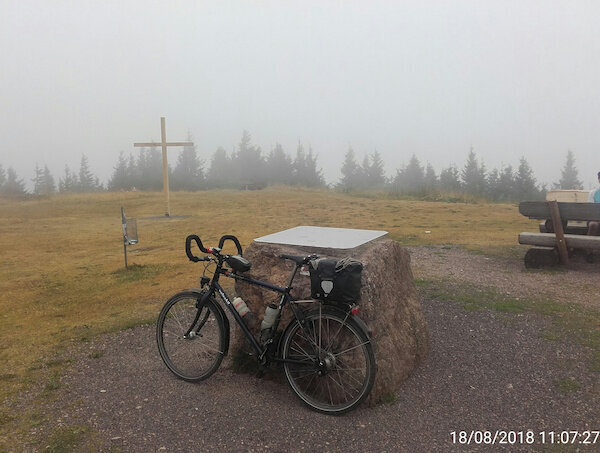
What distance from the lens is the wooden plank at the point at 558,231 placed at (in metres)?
7.76

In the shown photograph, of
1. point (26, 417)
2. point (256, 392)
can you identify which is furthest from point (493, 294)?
point (26, 417)

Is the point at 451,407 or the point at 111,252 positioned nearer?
the point at 451,407

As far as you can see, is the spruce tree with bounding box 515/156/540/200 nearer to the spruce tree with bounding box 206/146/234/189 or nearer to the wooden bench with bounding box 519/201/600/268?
the spruce tree with bounding box 206/146/234/189

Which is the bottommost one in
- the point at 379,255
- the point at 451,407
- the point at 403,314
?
the point at 451,407

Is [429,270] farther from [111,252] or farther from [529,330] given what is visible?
[111,252]

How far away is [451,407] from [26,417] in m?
3.17

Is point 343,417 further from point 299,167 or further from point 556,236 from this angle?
point 299,167

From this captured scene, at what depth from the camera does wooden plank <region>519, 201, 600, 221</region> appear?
24.8 feet

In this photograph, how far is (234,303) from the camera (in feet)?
12.3

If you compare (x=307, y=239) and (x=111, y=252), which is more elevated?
(x=307, y=239)

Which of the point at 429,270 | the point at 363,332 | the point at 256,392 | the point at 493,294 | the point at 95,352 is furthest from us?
the point at 429,270

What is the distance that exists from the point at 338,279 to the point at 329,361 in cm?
66
